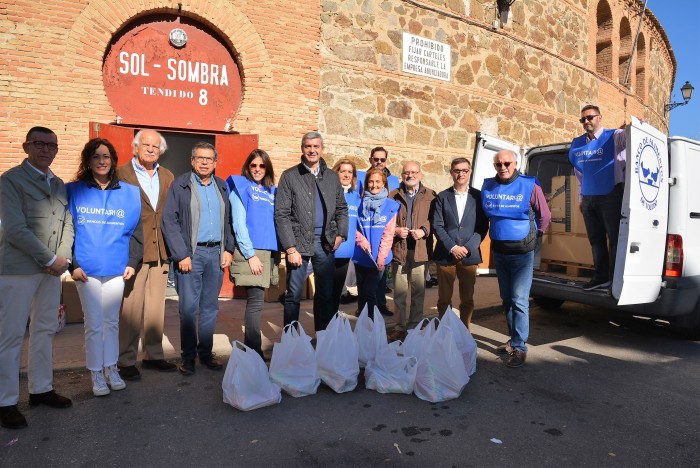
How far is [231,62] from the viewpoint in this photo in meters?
7.40

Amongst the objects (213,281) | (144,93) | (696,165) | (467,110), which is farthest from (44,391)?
(467,110)

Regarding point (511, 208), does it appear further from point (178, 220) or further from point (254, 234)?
point (178, 220)

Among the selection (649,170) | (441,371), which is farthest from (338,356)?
(649,170)

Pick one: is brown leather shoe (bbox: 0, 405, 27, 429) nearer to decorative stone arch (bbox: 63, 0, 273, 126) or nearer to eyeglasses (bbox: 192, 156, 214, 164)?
eyeglasses (bbox: 192, 156, 214, 164)

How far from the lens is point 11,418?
290 cm

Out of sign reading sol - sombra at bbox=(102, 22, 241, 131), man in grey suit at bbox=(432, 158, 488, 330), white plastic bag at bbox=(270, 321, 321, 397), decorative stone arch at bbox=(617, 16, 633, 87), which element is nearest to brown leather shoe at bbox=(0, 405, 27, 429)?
white plastic bag at bbox=(270, 321, 321, 397)

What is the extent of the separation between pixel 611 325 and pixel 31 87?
26.1 feet

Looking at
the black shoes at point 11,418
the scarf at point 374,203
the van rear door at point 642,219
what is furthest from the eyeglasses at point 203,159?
the van rear door at point 642,219

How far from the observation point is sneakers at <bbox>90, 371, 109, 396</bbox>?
3437 mm

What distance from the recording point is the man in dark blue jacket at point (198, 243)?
3.77 meters

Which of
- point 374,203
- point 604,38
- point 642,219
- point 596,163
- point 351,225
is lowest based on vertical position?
point 351,225

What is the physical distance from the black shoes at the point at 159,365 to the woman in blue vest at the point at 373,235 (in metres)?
1.89

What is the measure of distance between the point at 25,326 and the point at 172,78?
493 centimetres

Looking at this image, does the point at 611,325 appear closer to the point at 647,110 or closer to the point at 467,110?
the point at 467,110
